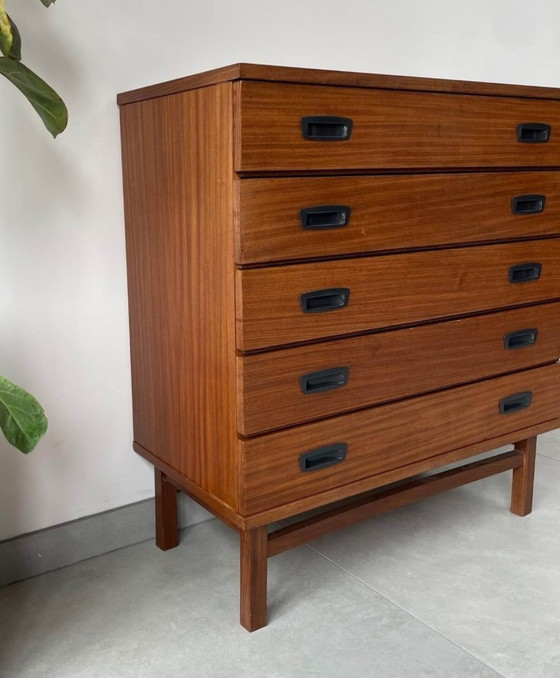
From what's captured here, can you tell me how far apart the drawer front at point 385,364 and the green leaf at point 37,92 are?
1.72 feet

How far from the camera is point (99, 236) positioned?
178 cm

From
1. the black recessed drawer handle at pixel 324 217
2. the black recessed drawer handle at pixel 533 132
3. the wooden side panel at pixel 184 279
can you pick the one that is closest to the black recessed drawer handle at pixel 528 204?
the black recessed drawer handle at pixel 533 132

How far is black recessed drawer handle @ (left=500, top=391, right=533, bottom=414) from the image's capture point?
6.30 feet

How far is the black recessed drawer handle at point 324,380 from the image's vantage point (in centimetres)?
152

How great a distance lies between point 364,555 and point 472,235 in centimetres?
80

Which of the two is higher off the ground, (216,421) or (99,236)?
(99,236)

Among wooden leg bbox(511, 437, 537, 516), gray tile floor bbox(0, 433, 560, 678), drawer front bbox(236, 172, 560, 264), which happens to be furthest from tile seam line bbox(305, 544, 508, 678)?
drawer front bbox(236, 172, 560, 264)

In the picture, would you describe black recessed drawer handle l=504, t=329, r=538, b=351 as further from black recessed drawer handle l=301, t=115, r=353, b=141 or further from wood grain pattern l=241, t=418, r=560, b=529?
black recessed drawer handle l=301, t=115, r=353, b=141

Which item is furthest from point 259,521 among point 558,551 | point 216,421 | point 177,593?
point 558,551

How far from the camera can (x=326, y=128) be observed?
1.44m

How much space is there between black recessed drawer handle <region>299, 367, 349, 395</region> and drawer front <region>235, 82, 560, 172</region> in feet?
1.29

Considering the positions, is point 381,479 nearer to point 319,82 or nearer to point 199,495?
point 199,495

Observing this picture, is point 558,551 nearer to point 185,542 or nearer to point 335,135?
point 185,542

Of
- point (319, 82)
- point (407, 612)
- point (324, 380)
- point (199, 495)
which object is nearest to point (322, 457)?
point (324, 380)
